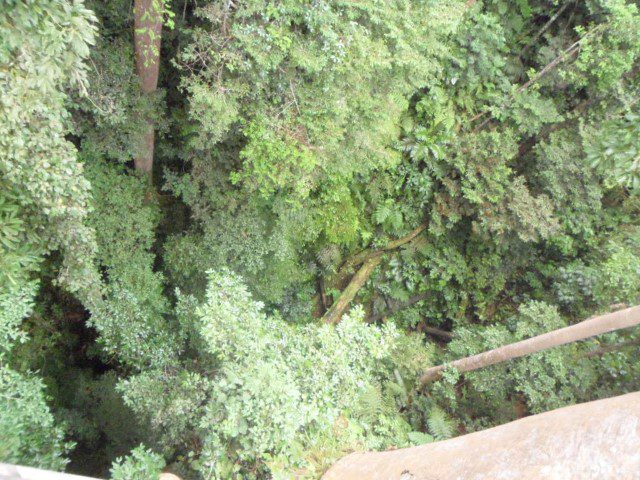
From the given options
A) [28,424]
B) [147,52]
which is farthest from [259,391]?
[147,52]

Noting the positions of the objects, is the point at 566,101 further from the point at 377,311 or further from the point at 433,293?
the point at 377,311

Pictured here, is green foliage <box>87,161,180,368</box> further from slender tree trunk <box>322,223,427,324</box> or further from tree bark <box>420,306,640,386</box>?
tree bark <box>420,306,640,386</box>

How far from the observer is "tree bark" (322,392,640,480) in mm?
2641

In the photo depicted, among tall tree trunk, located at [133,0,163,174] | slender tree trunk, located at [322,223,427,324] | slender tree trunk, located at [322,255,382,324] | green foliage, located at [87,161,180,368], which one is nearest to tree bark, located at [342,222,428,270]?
slender tree trunk, located at [322,223,427,324]

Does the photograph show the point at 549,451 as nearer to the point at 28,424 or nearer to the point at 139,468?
the point at 139,468

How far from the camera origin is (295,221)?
790 centimetres

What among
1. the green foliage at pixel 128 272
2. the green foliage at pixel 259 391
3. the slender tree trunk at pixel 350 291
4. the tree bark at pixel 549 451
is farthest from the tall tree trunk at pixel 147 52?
the slender tree trunk at pixel 350 291

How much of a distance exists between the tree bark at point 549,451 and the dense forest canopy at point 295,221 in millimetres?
1125

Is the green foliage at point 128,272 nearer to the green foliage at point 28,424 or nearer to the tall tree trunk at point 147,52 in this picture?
the tall tree trunk at point 147,52

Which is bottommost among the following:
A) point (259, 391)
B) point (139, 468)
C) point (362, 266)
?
point (139, 468)

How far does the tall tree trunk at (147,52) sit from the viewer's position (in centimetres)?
487

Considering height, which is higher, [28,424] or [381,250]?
[381,250]

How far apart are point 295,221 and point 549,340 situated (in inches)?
175

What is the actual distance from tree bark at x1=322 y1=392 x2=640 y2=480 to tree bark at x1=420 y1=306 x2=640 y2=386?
82.3 inches
